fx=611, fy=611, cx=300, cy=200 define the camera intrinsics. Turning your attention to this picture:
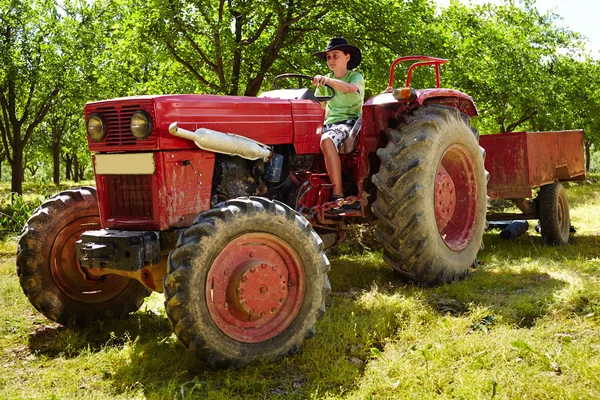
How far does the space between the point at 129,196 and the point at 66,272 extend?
0.95m

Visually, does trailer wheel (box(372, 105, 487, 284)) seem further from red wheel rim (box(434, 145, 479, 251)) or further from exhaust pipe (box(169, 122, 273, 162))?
exhaust pipe (box(169, 122, 273, 162))

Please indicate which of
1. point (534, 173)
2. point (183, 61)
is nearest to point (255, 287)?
point (534, 173)

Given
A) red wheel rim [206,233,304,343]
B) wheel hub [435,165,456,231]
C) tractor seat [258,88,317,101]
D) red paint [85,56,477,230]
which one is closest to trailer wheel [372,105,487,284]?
wheel hub [435,165,456,231]

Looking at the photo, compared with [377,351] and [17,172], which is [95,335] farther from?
[17,172]

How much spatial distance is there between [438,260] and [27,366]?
10.6 ft

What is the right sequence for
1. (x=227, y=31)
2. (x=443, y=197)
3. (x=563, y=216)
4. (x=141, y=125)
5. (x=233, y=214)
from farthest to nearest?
(x=227, y=31), (x=563, y=216), (x=443, y=197), (x=141, y=125), (x=233, y=214)

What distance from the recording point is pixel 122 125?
3.87 meters

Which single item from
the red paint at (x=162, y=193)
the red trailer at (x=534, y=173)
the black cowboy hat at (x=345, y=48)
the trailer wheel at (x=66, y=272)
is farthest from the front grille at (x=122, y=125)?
the red trailer at (x=534, y=173)

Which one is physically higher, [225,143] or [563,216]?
[225,143]

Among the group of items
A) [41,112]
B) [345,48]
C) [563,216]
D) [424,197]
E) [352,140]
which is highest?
[41,112]

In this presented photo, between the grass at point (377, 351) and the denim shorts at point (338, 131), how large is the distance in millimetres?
1280

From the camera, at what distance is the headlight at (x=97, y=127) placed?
12.9ft

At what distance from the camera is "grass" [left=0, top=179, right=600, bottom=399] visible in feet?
10.4

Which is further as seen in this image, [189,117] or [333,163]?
[333,163]
